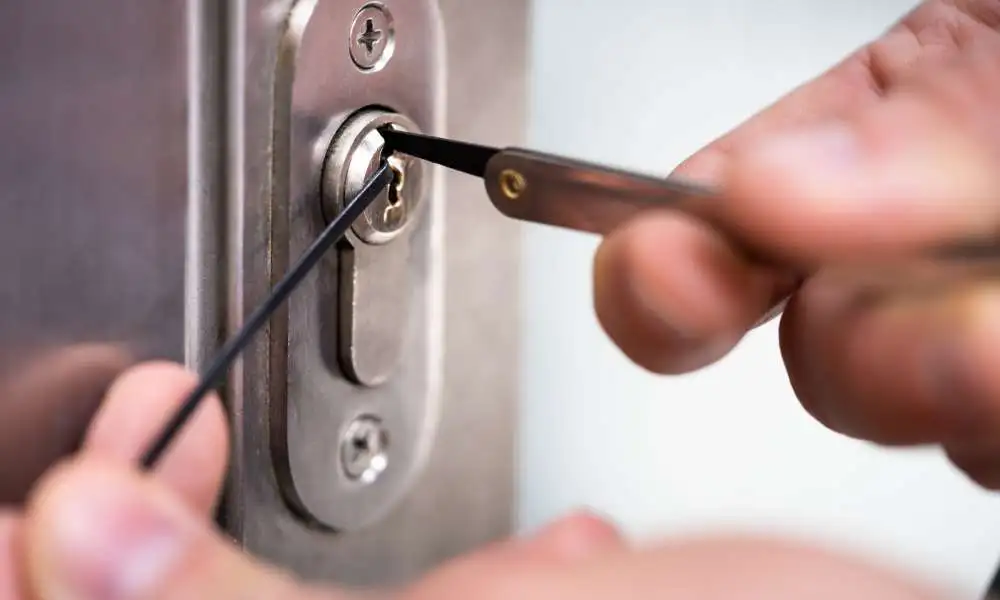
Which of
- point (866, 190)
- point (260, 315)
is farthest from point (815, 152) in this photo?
point (260, 315)

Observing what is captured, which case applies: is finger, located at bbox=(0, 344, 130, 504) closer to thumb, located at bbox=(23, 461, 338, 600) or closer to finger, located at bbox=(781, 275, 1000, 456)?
thumb, located at bbox=(23, 461, 338, 600)

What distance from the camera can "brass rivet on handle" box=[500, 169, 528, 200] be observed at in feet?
0.70

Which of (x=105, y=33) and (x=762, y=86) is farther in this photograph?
(x=762, y=86)

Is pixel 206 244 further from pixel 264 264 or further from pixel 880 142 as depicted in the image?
pixel 880 142

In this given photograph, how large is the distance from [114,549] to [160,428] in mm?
50

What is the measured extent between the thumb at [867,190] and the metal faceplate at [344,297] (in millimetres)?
120

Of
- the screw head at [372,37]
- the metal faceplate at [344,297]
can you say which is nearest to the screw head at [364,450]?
the metal faceplate at [344,297]

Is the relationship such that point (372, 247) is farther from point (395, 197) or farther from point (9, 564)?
point (9, 564)

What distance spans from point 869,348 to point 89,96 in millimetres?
174

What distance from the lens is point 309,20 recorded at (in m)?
0.24

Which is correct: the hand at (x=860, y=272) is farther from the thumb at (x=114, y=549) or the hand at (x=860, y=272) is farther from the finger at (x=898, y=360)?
the thumb at (x=114, y=549)

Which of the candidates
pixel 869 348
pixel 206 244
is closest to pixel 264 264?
pixel 206 244

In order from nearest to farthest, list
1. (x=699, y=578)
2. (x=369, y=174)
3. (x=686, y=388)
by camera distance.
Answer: (x=699, y=578)
(x=369, y=174)
(x=686, y=388)

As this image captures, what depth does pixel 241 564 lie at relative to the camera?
0.48 ft
